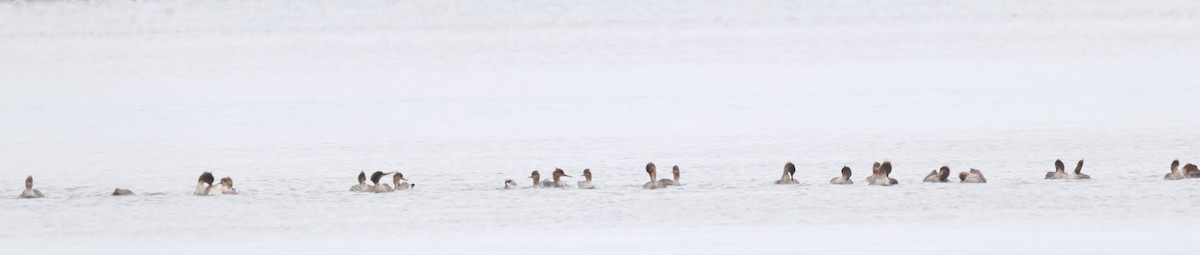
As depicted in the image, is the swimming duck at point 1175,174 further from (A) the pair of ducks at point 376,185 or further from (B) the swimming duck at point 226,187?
(B) the swimming duck at point 226,187

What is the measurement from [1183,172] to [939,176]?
1.48 meters

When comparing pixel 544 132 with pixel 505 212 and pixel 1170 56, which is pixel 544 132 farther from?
pixel 1170 56

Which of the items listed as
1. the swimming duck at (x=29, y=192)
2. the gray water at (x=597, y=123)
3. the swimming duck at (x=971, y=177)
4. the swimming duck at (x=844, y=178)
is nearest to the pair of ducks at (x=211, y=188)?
the gray water at (x=597, y=123)

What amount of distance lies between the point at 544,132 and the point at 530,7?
11274 millimetres

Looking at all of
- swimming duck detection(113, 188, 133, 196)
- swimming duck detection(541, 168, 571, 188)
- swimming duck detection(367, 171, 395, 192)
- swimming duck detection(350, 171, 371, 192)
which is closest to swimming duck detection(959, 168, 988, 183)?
swimming duck detection(541, 168, 571, 188)

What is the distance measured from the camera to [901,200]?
523 inches

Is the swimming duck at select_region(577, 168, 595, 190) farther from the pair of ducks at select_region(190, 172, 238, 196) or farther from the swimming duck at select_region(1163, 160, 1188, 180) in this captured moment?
the swimming duck at select_region(1163, 160, 1188, 180)

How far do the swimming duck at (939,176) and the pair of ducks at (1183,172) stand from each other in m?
1.34

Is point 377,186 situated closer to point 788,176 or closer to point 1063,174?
point 788,176

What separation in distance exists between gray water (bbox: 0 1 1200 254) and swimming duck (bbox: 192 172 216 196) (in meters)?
0.20

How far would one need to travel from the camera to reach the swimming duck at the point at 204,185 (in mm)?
14266

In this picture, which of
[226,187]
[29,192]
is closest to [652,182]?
[226,187]

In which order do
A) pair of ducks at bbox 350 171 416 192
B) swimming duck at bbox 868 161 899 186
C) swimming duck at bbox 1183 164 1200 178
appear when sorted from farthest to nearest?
pair of ducks at bbox 350 171 416 192, swimming duck at bbox 868 161 899 186, swimming duck at bbox 1183 164 1200 178

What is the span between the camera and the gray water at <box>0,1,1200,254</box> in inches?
484
